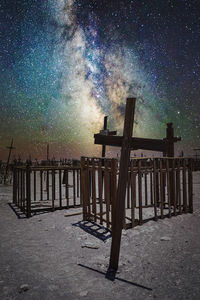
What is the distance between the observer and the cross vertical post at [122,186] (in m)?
3.26

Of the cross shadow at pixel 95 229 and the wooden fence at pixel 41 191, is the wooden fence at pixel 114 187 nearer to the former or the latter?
the cross shadow at pixel 95 229

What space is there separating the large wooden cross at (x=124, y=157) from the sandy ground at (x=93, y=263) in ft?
1.16

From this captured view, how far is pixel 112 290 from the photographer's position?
269cm

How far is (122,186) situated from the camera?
3283 millimetres

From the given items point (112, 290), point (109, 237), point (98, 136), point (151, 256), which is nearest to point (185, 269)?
point (151, 256)

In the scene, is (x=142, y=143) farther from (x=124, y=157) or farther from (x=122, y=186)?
(x=122, y=186)

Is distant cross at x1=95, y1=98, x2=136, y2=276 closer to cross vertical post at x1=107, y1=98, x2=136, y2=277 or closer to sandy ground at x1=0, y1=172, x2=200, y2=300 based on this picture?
cross vertical post at x1=107, y1=98, x2=136, y2=277

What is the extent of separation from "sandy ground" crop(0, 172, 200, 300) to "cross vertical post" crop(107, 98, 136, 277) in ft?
0.85

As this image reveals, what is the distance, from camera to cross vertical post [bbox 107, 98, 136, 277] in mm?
3256

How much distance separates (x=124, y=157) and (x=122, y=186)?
502 millimetres

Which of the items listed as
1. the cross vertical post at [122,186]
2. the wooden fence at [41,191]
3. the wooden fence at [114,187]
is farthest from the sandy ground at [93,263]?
the wooden fence at [41,191]

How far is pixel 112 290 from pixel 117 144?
2.27 m

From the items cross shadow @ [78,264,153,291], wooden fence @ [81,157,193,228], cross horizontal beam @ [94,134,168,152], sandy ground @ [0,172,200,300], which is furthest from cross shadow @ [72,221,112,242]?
cross horizontal beam @ [94,134,168,152]

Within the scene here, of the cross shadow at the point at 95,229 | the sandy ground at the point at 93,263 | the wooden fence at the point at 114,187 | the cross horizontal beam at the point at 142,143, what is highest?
the cross horizontal beam at the point at 142,143
